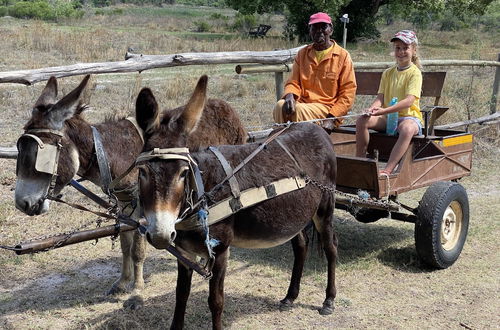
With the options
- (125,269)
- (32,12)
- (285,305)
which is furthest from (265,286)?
(32,12)

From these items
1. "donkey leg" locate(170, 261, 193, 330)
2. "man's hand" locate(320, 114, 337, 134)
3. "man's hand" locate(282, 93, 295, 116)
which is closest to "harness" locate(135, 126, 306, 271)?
"donkey leg" locate(170, 261, 193, 330)

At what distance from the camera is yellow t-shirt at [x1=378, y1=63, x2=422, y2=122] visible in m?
5.34

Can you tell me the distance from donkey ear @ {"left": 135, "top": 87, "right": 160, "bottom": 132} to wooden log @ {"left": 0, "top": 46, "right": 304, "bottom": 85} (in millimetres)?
2463

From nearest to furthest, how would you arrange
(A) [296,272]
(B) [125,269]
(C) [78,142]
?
(C) [78,142] → (A) [296,272] → (B) [125,269]

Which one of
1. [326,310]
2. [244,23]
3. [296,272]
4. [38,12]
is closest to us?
[326,310]

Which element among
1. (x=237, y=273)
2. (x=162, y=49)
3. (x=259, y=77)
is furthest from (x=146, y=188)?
(x=162, y=49)

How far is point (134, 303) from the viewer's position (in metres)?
4.49

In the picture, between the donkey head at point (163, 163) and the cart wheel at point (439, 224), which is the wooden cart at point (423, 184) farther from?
the donkey head at point (163, 163)

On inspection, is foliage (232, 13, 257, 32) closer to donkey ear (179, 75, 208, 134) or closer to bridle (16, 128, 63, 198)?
bridle (16, 128, 63, 198)

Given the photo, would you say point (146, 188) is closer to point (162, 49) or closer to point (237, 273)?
point (237, 273)

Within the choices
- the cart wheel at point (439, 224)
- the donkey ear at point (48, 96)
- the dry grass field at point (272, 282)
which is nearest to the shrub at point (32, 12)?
the dry grass field at point (272, 282)

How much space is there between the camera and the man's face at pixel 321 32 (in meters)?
5.47

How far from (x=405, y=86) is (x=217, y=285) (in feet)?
10.0

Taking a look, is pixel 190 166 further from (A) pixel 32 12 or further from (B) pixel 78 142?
(A) pixel 32 12
